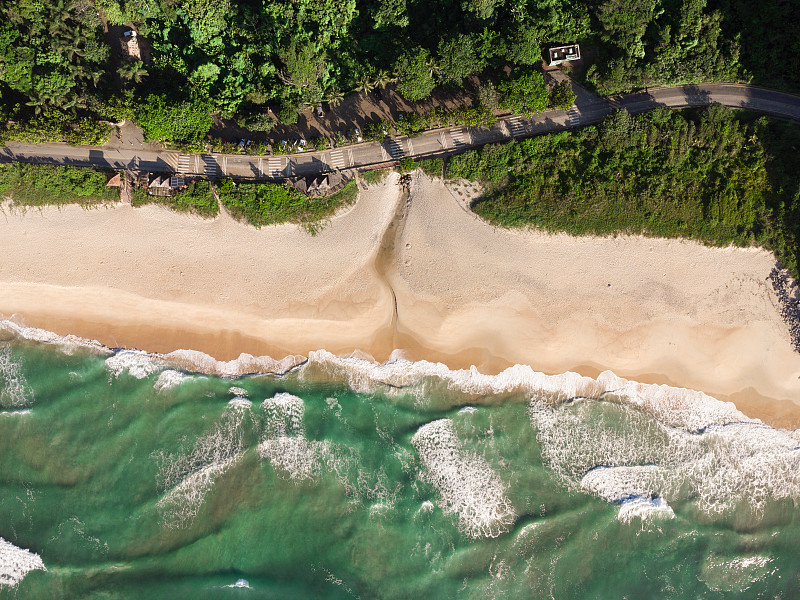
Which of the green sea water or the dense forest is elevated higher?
the dense forest

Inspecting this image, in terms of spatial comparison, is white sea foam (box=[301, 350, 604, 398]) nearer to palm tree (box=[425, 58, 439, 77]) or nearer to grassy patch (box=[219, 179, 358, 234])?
grassy patch (box=[219, 179, 358, 234])

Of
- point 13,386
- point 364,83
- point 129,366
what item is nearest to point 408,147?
point 364,83

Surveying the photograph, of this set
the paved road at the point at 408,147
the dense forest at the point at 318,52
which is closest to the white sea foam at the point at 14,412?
the paved road at the point at 408,147

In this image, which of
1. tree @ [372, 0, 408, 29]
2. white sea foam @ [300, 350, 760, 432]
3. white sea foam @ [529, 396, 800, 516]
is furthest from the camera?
white sea foam @ [300, 350, 760, 432]

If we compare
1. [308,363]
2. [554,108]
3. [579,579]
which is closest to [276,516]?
[308,363]

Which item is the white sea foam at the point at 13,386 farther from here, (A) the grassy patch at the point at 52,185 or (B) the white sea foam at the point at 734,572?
(B) the white sea foam at the point at 734,572

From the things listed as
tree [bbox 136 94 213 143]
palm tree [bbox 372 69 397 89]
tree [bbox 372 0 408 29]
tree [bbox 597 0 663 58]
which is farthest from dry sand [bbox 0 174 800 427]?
tree [bbox 597 0 663 58]
